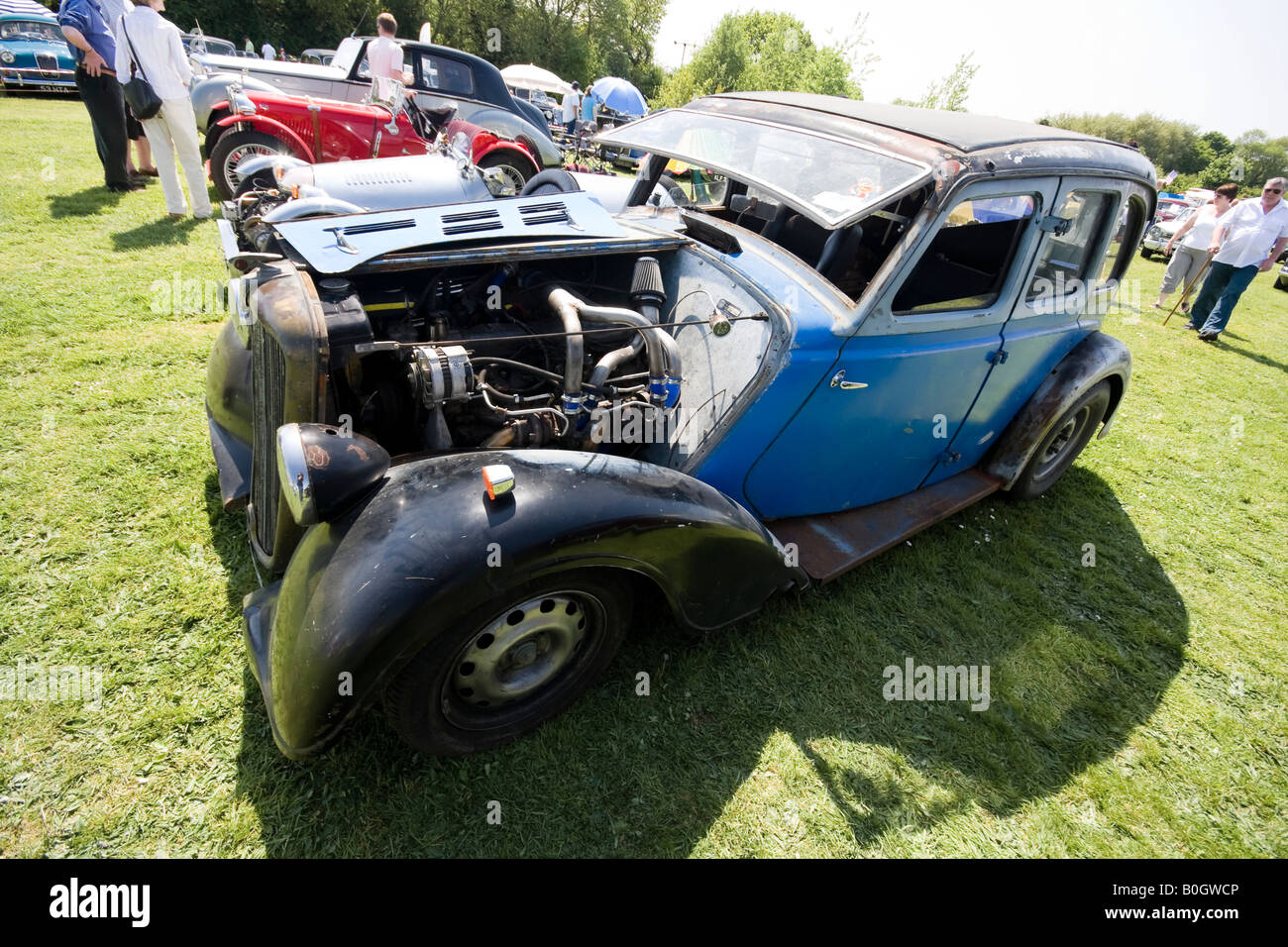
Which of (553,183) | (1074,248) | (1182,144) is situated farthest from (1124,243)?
(1182,144)

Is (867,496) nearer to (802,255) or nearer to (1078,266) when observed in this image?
(802,255)

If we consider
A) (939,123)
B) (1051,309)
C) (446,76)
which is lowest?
(1051,309)

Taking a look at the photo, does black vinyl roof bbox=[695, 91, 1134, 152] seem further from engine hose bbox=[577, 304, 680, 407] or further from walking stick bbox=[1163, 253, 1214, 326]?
walking stick bbox=[1163, 253, 1214, 326]

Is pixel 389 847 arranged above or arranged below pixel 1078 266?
below

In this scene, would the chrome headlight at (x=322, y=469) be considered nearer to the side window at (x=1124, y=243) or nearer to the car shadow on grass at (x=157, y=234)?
the side window at (x=1124, y=243)

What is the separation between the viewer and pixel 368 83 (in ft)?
27.2

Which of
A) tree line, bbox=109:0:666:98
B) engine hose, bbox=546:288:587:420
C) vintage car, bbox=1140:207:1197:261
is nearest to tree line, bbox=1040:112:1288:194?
tree line, bbox=109:0:666:98

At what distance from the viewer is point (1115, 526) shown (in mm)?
4094

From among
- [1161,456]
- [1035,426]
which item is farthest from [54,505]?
[1161,456]

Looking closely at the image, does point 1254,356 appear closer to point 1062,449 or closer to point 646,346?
point 1062,449

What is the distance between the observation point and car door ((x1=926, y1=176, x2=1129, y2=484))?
10.3 feet

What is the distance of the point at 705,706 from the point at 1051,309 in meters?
2.75

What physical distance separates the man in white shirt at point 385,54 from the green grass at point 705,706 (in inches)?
218
